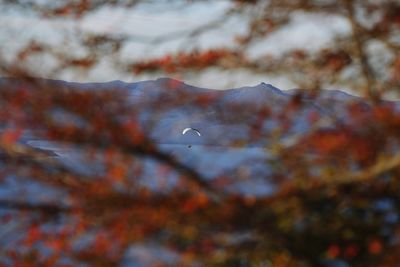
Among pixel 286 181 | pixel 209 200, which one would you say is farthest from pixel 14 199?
pixel 286 181

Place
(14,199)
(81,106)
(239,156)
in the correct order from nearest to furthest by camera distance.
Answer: (81,106)
(239,156)
(14,199)

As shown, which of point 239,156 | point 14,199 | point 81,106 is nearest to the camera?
point 81,106

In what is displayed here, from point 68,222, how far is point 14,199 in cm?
34

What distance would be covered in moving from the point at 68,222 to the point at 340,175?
1408 millimetres

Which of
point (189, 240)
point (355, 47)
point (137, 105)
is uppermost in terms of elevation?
point (355, 47)

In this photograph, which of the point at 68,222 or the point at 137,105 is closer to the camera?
the point at 137,105

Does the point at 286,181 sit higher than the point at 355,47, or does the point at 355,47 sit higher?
the point at 355,47

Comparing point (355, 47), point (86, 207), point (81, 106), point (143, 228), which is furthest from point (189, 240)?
point (355, 47)

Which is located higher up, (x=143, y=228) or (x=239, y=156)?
(x=239, y=156)

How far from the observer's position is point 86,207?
4598 millimetres

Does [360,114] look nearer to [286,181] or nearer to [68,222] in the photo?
[286,181]

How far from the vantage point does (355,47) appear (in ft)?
16.8

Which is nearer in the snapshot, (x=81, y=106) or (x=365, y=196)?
(x=81, y=106)

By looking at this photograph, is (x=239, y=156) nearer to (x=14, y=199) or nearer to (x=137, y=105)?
(x=137, y=105)
